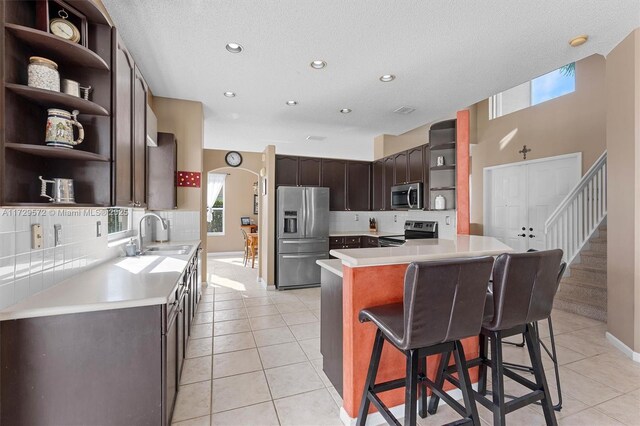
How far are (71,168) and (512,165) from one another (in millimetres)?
6199

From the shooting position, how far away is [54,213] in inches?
68.8

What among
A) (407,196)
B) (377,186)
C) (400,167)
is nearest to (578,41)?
(407,196)

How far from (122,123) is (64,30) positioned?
1.63ft

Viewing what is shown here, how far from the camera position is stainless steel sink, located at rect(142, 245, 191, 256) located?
3080 millimetres

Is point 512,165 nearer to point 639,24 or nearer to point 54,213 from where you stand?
point 639,24

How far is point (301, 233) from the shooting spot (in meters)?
4.97

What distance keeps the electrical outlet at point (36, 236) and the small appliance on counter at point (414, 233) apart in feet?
13.8

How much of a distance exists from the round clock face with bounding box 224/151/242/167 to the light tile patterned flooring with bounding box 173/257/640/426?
2.82 m

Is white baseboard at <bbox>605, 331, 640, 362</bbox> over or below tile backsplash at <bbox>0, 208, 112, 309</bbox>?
below

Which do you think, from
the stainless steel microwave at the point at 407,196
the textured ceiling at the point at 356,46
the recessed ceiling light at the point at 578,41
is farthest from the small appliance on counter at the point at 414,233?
the recessed ceiling light at the point at 578,41

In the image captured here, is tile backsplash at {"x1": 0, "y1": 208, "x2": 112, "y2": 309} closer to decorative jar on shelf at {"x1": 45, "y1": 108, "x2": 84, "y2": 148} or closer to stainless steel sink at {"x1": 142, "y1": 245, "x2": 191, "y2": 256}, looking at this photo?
decorative jar on shelf at {"x1": 45, "y1": 108, "x2": 84, "y2": 148}

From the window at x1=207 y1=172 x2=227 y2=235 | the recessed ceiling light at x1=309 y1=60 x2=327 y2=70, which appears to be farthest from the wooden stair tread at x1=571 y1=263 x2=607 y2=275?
the window at x1=207 y1=172 x2=227 y2=235

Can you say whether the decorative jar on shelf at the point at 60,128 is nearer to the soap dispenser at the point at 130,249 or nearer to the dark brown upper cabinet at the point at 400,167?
the soap dispenser at the point at 130,249

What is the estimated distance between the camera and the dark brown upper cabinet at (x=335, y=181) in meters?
5.51
